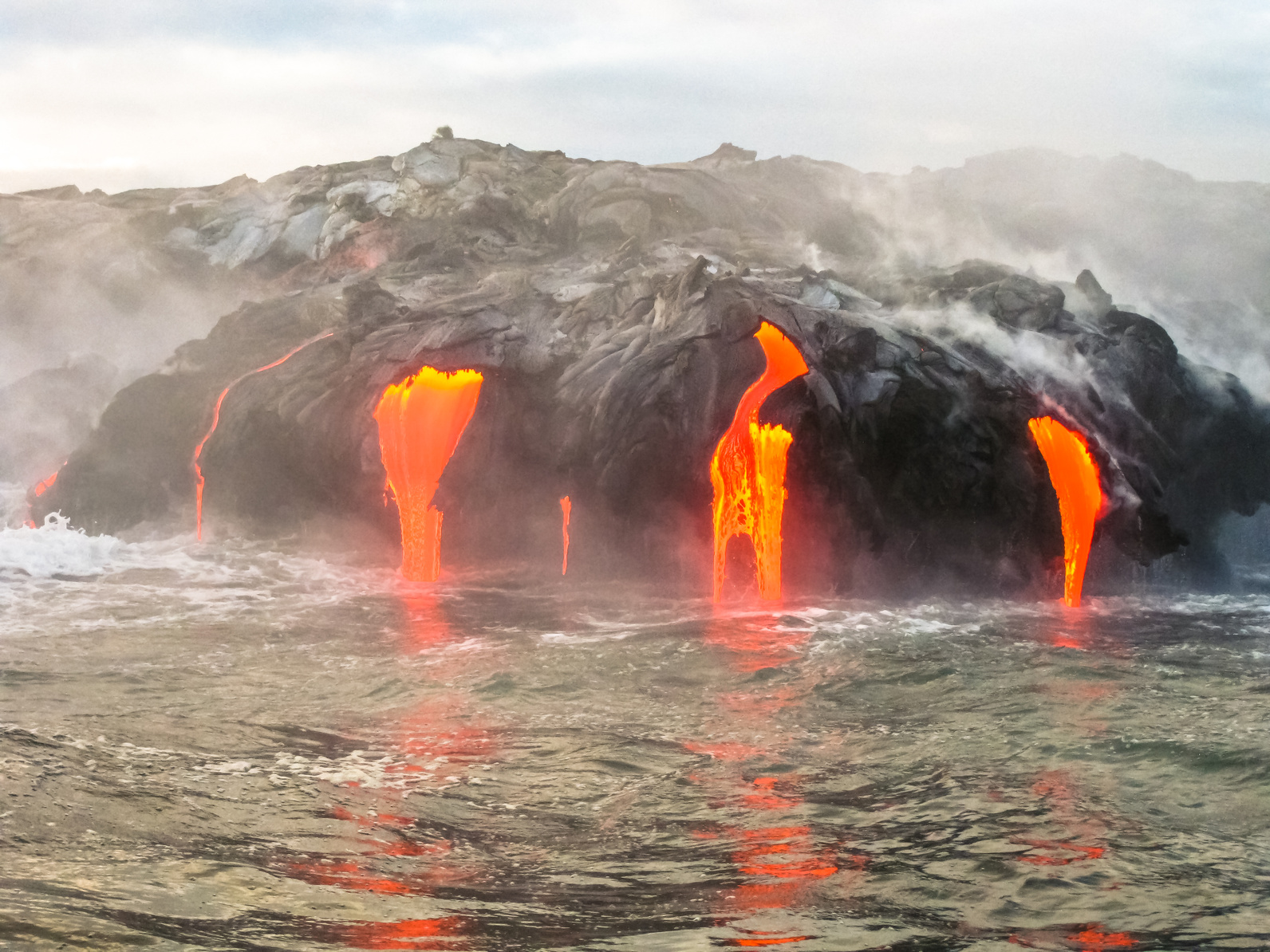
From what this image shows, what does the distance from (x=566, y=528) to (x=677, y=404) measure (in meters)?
3.90

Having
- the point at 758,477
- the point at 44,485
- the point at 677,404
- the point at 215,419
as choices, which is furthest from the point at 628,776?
the point at 44,485

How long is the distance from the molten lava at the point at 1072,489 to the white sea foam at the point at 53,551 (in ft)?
59.5

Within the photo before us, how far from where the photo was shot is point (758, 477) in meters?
22.5

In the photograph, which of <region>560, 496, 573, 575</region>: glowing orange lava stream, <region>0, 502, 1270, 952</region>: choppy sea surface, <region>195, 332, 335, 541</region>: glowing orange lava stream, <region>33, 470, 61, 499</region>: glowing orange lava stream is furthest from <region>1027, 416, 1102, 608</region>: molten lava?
<region>33, 470, 61, 499</region>: glowing orange lava stream

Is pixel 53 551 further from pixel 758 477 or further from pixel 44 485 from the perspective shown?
pixel 758 477

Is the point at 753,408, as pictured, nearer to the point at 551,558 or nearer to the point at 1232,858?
the point at 551,558

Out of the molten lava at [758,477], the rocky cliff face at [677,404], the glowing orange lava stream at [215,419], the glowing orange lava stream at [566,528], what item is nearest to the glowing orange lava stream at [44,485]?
the rocky cliff face at [677,404]

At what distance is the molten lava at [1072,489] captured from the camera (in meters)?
22.5

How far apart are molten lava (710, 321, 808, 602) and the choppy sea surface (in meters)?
1.43

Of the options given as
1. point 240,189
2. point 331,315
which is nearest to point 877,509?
point 331,315

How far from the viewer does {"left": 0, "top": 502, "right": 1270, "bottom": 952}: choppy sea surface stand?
716cm

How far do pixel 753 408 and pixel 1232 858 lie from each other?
14.2 m

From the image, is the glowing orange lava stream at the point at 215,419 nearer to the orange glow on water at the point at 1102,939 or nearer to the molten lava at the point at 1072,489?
the molten lava at the point at 1072,489

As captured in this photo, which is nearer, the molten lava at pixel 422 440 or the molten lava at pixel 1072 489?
the molten lava at pixel 1072 489
